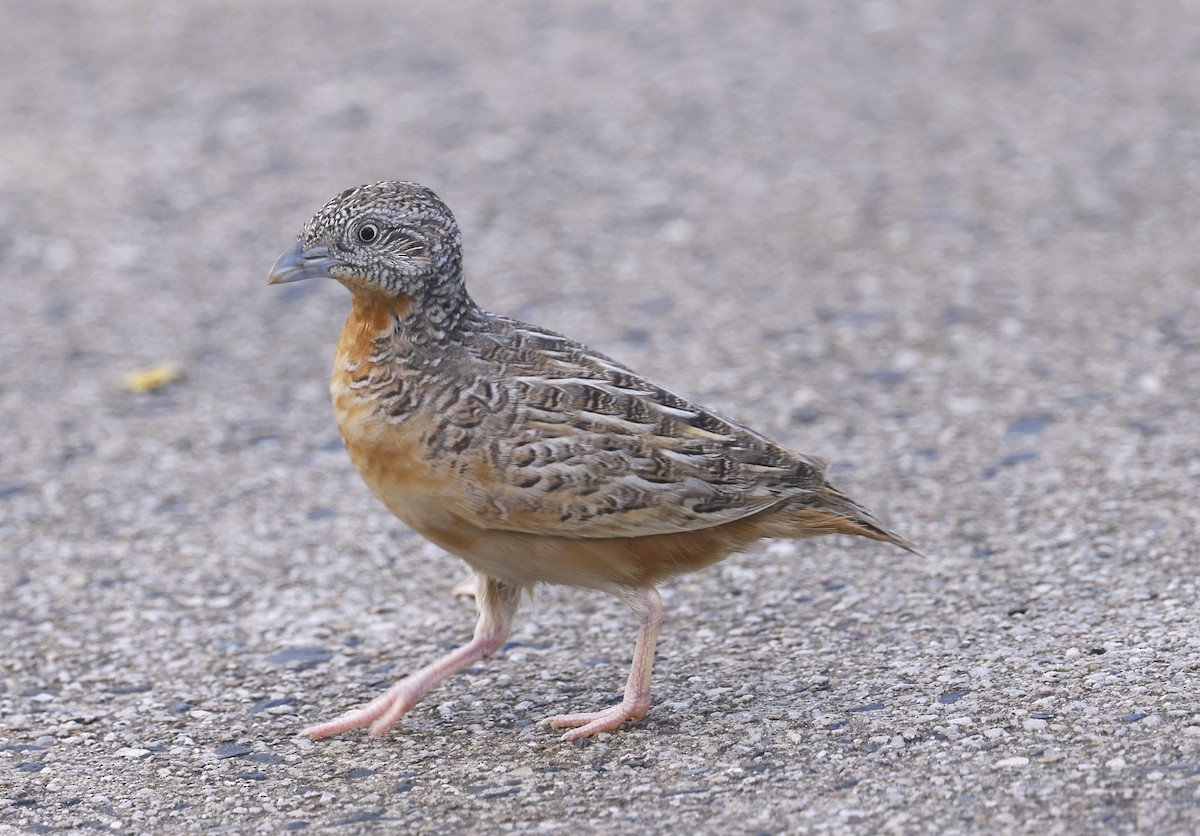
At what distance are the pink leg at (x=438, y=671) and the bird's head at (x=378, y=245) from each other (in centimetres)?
113

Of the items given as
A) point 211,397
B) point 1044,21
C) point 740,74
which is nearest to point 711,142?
point 740,74

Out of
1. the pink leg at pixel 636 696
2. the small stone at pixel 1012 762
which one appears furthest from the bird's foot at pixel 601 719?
the small stone at pixel 1012 762

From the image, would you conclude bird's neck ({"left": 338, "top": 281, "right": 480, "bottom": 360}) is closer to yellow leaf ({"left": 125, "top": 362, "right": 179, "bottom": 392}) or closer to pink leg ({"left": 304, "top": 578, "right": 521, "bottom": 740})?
pink leg ({"left": 304, "top": 578, "right": 521, "bottom": 740})

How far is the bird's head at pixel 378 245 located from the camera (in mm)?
5164

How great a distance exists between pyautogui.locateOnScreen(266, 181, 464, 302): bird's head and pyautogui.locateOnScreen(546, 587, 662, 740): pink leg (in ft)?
4.32

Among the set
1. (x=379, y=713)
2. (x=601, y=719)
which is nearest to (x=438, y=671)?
(x=379, y=713)

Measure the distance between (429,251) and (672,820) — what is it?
6.63ft

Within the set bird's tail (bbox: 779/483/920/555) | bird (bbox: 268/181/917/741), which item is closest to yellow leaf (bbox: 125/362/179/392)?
bird (bbox: 268/181/917/741)

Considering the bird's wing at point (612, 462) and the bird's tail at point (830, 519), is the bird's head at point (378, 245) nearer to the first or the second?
the bird's wing at point (612, 462)

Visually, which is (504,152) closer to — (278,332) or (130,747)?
(278,332)

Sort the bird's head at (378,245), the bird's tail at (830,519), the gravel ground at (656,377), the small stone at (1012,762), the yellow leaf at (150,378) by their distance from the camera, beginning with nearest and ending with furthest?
1. the small stone at (1012,762)
2. the gravel ground at (656,377)
3. the bird's head at (378,245)
4. the bird's tail at (830,519)
5. the yellow leaf at (150,378)

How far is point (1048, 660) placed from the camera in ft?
17.8

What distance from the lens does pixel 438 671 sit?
5.46 meters

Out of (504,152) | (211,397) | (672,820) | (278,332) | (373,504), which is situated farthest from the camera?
(504,152)
